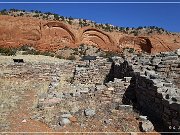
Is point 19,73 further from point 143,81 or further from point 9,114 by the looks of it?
point 143,81

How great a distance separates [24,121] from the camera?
11070 millimetres

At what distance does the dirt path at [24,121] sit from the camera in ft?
33.7

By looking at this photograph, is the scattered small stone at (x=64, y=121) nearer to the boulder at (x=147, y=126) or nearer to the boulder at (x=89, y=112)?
the boulder at (x=89, y=112)

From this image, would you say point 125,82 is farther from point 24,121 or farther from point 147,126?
point 24,121

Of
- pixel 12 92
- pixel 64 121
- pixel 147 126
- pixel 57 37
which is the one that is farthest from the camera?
pixel 57 37

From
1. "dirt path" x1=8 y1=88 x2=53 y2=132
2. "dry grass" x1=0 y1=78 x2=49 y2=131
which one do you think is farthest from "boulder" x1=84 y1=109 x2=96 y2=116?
"dry grass" x1=0 y1=78 x2=49 y2=131

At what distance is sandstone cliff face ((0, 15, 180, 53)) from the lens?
4131 cm

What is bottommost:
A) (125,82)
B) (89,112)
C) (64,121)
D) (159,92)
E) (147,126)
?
(147,126)

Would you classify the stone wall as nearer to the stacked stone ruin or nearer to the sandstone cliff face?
the stacked stone ruin

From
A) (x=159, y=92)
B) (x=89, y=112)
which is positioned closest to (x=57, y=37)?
(x=89, y=112)

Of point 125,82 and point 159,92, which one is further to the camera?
point 125,82

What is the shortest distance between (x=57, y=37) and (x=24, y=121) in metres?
32.9

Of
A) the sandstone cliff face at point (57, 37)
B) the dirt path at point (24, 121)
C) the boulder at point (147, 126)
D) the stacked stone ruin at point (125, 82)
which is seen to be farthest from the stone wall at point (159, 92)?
the sandstone cliff face at point (57, 37)

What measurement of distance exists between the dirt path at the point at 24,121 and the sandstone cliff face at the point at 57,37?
88.5 ft
